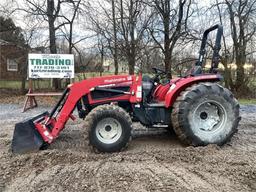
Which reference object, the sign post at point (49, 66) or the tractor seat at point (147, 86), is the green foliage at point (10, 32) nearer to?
the sign post at point (49, 66)

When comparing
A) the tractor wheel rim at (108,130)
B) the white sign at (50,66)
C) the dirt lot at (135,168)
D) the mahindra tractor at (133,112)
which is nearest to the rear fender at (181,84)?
the mahindra tractor at (133,112)

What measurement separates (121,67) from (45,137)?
12.4m

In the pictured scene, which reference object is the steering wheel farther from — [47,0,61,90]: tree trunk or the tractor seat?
[47,0,61,90]: tree trunk

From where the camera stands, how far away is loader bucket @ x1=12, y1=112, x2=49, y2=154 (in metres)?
5.32

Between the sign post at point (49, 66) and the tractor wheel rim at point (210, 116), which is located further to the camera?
the sign post at point (49, 66)

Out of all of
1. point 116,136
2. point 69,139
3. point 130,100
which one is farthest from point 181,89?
point 69,139

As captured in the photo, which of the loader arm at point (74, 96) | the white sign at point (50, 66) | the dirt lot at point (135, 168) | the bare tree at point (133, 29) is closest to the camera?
the dirt lot at point (135, 168)

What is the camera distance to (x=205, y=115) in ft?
19.5

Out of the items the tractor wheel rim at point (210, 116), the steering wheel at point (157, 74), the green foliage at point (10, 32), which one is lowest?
the tractor wheel rim at point (210, 116)

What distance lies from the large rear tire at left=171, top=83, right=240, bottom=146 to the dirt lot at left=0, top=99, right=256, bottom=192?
246 millimetres

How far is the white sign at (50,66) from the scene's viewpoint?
1262 cm

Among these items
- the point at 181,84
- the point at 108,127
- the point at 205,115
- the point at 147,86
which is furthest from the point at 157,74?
the point at 108,127

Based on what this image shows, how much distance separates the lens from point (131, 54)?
16531 millimetres

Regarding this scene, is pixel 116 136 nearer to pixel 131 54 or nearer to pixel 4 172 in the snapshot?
pixel 4 172
